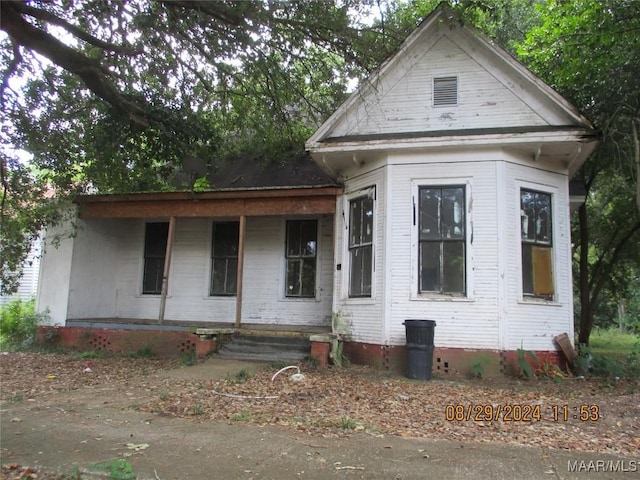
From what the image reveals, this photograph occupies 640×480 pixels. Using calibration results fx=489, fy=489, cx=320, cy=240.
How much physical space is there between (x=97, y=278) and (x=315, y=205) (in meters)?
5.98

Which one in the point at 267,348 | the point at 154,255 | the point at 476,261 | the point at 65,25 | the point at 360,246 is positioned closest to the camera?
the point at 65,25

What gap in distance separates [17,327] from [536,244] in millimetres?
12179

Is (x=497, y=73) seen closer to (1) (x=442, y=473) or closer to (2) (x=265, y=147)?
(2) (x=265, y=147)

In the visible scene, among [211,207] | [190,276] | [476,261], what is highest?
[211,207]

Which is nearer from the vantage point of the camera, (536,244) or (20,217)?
(536,244)

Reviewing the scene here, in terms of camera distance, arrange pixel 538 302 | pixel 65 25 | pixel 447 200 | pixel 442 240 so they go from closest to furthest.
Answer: pixel 65 25, pixel 538 302, pixel 442 240, pixel 447 200

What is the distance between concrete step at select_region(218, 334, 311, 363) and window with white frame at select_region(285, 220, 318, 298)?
6.19 feet

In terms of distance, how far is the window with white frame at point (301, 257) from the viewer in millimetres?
11398

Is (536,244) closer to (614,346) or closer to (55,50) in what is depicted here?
(55,50)

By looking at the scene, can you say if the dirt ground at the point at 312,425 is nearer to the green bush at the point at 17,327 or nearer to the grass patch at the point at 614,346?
the green bush at the point at 17,327

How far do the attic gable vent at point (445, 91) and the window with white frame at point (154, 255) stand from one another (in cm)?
740

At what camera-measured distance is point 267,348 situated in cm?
954

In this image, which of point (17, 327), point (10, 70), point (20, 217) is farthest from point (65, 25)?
point (17, 327)

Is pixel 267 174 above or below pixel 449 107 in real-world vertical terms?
below
